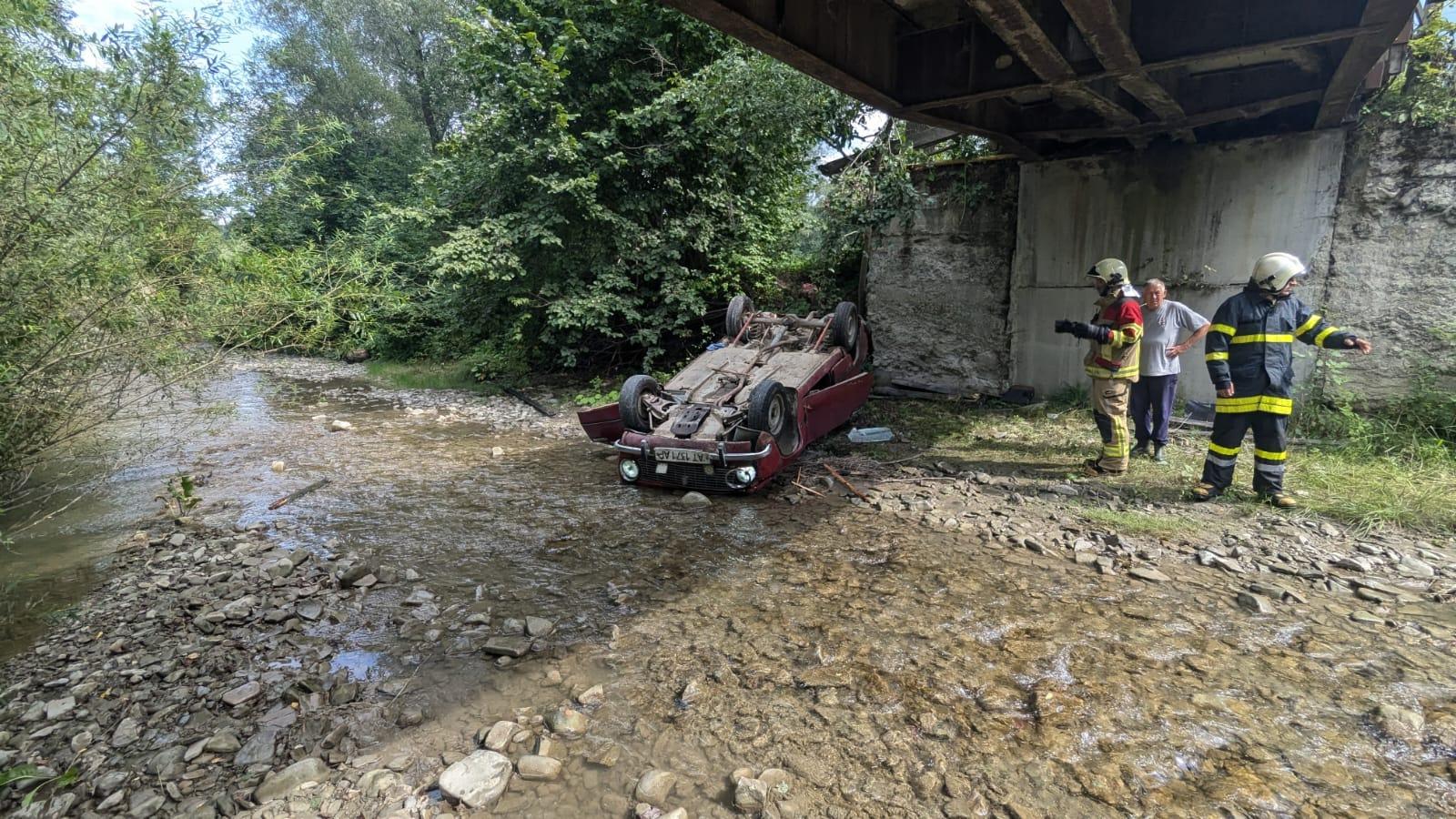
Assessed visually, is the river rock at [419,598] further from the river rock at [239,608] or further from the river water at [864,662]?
the river rock at [239,608]

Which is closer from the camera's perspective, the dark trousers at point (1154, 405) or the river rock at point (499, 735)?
the river rock at point (499, 735)

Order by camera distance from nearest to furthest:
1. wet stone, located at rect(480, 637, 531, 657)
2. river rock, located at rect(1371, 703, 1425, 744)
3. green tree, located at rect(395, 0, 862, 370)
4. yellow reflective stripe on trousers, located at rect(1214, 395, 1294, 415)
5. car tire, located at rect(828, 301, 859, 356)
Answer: river rock, located at rect(1371, 703, 1425, 744) < wet stone, located at rect(480, 637, 531, 657) < yellow reflective stripe on trousers, located at rect(1214, 395, 1294, 415) < car tire, located at rect(828, 301, 859, 356) < green tree, located at rect(395, 0, 862, 370)

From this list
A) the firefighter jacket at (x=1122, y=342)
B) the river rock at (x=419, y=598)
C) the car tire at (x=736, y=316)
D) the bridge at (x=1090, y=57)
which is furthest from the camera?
the car tire at (x=736, y=316)

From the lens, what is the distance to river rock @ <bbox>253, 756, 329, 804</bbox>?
7.16 feet

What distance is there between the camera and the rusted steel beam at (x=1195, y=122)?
17.3 feet

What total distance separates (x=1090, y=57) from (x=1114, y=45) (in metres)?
0.44

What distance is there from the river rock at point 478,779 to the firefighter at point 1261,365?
5.15 metres

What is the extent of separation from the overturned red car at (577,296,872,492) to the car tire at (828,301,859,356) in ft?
0.03

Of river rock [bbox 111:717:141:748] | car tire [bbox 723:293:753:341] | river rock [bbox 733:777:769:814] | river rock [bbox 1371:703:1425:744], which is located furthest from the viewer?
car tire [bbox 723:293:753:341]

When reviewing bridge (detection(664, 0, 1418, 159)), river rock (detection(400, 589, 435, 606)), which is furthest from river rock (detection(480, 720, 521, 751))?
bridge (detection(664, 0, 1418, 159))

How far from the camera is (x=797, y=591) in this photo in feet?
12.0

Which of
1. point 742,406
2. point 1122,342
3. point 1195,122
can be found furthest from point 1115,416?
point 742,406

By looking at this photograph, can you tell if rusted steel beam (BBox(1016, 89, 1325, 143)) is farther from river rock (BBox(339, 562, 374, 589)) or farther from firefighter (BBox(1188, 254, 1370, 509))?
river rock (BBox(339, 562, 374, 589))

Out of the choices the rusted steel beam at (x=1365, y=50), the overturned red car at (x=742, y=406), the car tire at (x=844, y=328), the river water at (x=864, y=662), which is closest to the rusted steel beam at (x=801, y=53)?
the car tire at (x=844, y=328)
